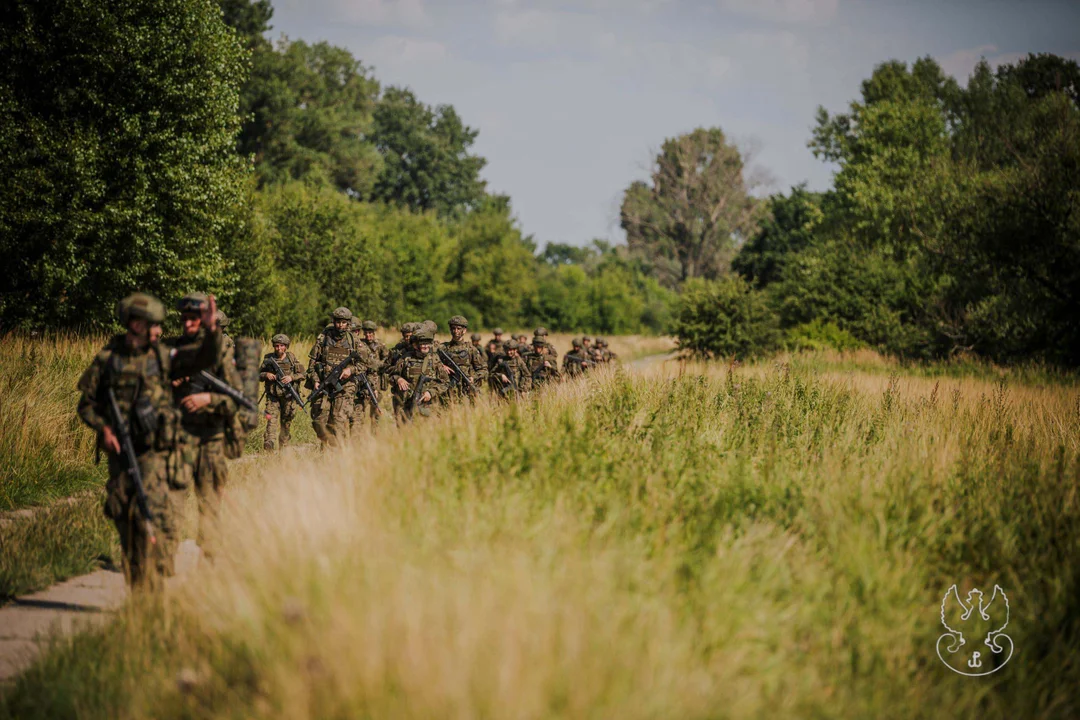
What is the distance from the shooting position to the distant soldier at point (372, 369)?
11273mm

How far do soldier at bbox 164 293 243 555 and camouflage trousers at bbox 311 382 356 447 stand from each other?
382 centimetres

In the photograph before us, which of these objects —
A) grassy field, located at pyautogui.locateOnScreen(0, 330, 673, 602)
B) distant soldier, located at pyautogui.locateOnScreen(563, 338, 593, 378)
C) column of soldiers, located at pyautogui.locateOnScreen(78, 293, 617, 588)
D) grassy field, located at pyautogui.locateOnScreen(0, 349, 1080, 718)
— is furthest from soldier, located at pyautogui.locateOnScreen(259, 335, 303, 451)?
distant soldier, located at pyautogui.locateOnScreen(563, 338, 593, 378)

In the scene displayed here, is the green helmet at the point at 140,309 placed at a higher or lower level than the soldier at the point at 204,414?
higher

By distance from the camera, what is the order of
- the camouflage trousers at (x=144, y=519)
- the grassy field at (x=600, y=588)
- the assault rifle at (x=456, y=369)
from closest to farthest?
the grassy field at (x=600, y=588)
the camouflage trousers at (x=144, y=519)
the assault rifle at (x=456, y=369)

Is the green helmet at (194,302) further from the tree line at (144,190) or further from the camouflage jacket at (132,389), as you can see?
the tree line at (144,190)

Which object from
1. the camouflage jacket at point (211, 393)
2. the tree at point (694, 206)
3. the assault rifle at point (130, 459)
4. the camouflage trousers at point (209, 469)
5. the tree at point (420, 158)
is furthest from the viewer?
the tree at point (420, 158)

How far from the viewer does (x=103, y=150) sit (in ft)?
54.9

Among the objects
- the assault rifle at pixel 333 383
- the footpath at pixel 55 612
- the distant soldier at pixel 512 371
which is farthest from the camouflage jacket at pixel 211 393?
the distant soldier at pixel 512 371

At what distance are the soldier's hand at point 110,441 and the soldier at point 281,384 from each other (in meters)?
6.56

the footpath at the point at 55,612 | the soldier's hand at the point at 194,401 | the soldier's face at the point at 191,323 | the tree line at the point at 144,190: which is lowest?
the footpath at the point at 55,612

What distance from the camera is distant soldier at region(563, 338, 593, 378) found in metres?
17.9

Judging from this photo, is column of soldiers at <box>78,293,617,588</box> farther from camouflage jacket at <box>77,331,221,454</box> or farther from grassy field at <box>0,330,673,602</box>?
grassy field at <box>0,330,673,602</box>

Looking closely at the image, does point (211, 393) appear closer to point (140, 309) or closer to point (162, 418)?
point (162, 418)

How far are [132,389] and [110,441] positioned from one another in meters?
0.40
